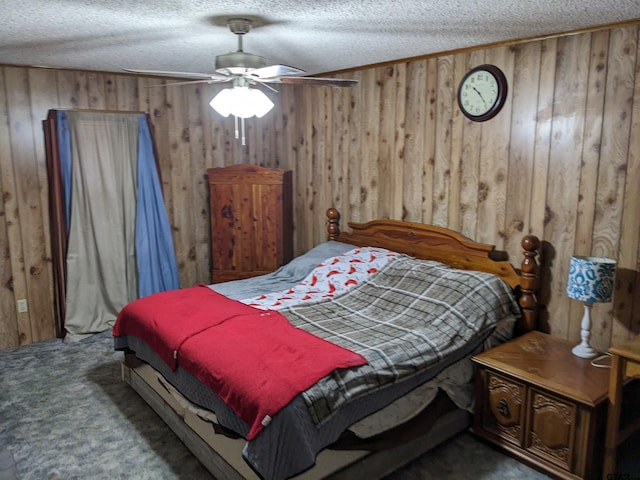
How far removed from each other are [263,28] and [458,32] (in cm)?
109

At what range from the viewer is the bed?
2.04m

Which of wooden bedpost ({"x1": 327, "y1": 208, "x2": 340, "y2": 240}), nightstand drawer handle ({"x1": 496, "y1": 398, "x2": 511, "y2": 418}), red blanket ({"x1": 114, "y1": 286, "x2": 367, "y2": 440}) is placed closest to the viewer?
red blanket ({"x1": 114, "y1": 286, "x2": 367, "y2": 440})

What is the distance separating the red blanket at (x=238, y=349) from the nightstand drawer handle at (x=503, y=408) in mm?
855

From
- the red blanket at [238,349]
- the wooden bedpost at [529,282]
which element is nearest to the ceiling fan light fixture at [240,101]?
the red blanket at [238,349]

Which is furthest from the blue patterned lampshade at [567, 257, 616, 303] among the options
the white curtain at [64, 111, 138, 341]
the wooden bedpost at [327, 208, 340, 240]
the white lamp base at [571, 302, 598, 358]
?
the white curtain at [64, 111, 138, 341]

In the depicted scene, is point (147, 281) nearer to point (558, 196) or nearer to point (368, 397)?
point (368, 397)

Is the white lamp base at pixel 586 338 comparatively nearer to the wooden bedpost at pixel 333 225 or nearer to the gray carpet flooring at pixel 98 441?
the gray carpet flooring at pixel 98 441

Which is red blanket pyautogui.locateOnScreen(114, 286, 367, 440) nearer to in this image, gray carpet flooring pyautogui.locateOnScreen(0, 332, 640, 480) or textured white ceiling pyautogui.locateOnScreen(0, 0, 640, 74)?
gray carpet flooring pyautogui.locateOnScreen(0, 332, 640, 480)

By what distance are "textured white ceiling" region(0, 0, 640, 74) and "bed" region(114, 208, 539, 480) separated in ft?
4.02

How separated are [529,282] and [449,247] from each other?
0.64m

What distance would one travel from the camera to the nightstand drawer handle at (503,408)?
254 cm

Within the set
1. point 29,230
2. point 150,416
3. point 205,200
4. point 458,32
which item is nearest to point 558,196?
point 458,32

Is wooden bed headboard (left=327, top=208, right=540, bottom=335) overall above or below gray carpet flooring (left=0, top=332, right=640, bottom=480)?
above

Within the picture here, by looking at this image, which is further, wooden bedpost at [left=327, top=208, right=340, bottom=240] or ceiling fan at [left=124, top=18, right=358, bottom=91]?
wooden bedpost at [left=327, top=208, right=340, bottom=240]
